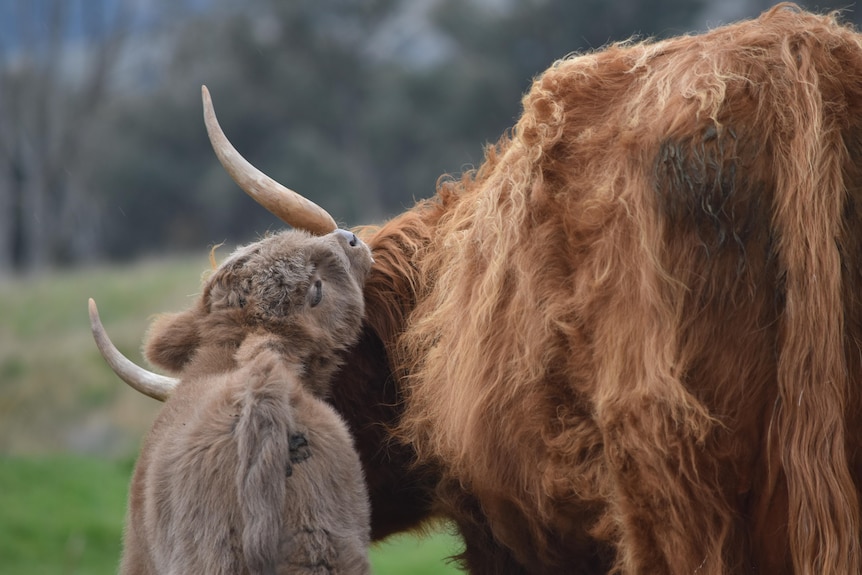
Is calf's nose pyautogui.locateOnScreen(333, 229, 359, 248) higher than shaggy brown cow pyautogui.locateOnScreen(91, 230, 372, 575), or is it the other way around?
calf's nose pyautogui.locateOnScreen(333, 229, 359, 248)

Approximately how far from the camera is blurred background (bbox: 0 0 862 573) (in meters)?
30.0

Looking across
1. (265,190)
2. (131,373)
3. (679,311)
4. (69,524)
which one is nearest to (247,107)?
(69,524)

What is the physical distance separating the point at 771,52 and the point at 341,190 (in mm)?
28837

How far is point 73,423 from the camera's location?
14562 millimetres

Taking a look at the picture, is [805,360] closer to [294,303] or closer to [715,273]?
[715,273]

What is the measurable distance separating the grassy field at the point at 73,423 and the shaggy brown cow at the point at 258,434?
4.51 feet

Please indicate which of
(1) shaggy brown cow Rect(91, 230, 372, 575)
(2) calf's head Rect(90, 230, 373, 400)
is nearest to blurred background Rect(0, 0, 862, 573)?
(2) calf's head Rect(90, 230, 373, 400)

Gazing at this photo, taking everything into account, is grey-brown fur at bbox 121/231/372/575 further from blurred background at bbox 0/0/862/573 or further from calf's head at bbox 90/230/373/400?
blurred background at bbox 0/0/862/573

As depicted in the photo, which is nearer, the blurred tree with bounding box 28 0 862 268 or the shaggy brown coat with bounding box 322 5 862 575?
the shaggy brown coat with bounding box 322 5 862 575

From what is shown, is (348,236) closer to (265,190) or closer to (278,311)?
(265,190)

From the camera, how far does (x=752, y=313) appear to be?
261 cm

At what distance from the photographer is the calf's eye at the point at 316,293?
11.2 ft

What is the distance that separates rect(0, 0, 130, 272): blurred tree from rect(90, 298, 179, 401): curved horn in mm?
26381

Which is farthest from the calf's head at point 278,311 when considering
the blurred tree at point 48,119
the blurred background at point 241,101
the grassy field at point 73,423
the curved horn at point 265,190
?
the blurred tree at point 48,119
